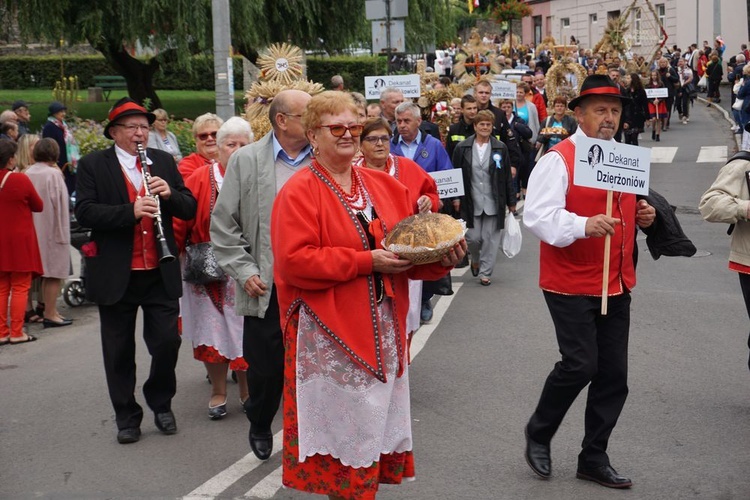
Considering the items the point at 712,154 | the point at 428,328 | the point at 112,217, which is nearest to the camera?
the point at 112,217

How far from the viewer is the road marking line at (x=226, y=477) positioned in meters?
5.62

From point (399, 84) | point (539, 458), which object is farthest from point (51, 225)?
point (539, 458)

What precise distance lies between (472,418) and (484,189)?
5.06 metres

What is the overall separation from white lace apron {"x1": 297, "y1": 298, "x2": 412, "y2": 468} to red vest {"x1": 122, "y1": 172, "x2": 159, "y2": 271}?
7.49 ft

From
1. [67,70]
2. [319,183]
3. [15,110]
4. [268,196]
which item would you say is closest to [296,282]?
[319,183]

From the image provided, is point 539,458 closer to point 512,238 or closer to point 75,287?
point 512,238

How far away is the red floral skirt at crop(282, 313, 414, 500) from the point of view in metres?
4.48

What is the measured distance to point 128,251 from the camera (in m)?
6.45

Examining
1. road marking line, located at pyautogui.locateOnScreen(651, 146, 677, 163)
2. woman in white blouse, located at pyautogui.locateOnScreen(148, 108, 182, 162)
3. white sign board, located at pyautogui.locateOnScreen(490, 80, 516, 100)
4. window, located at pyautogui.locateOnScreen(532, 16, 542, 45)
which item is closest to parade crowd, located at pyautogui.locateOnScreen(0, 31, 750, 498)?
woman in white blouse, located at pyautogui.locateOnScreen(148, 108, 182, 162)

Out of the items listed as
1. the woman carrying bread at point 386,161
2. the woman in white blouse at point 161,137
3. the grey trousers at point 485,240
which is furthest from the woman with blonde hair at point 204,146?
the woman in white blouse at point 161,137

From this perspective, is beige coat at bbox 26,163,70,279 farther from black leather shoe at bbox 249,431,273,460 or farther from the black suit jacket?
black leather shoe at bbox 249,431,273,460

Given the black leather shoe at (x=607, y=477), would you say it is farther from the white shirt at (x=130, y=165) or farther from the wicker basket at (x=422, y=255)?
the white shirt at (x=130, y=165)

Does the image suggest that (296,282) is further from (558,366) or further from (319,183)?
(558,366)

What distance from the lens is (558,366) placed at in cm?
553
